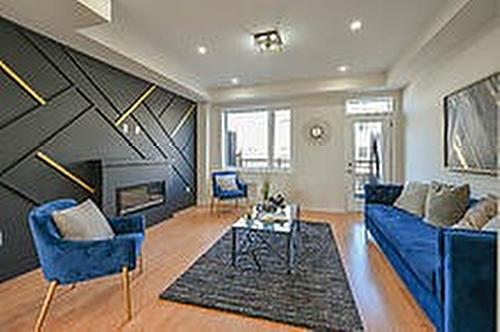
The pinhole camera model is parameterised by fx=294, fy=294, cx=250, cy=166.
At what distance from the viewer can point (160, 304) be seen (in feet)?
7.83

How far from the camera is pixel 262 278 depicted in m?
2.87

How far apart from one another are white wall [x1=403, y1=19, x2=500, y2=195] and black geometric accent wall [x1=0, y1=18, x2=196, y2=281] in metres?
4.50

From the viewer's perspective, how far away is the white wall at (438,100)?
2.90 metres

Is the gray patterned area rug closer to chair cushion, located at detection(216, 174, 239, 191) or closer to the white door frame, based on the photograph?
chair cushion, located at detection(216, 174, 239, 191)

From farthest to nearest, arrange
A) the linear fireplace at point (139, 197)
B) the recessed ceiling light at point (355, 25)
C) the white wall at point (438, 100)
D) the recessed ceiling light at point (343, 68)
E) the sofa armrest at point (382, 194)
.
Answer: the recessed ceiling light at point (343, 68)
the linear fireplace at point (139, 197)
the sofa armrest at point (382, 194)
the recessed ceiling light at point (355, 25)
the white wall at point (438, 100)

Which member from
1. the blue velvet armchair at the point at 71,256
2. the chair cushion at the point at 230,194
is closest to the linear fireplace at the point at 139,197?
the chair cushion at the point at 230,194

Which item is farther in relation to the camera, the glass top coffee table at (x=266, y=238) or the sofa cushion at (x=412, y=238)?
the glass top coffee table at (x=266, y=238)

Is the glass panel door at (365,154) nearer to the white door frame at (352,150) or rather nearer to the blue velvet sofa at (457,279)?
the white door frame at (352,150)

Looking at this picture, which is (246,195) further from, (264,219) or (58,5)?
(58,5)

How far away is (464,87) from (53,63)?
4642 mm

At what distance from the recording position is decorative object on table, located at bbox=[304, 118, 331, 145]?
20.6ft

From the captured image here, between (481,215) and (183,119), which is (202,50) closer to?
(183,119)

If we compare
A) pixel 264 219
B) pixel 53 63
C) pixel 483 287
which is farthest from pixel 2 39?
pixel 483 287

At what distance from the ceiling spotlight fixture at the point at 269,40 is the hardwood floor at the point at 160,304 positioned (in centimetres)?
279
